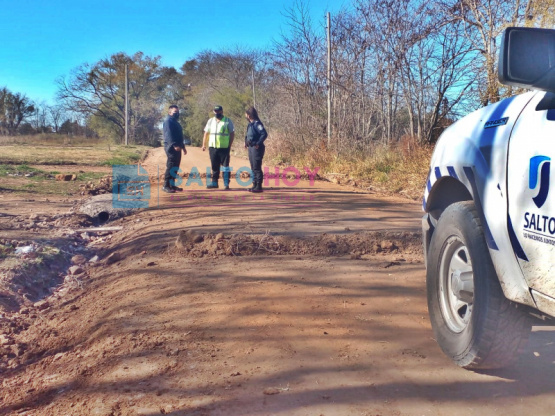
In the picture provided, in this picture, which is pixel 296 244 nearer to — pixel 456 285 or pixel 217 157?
pixel 456 285

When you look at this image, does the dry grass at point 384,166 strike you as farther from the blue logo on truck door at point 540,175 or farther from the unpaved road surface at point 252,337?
the blue logo on truck door at point 540,175

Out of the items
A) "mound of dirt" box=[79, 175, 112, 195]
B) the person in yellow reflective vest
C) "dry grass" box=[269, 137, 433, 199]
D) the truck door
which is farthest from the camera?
"mound of dirt" box=[79, 175, 112, 195]

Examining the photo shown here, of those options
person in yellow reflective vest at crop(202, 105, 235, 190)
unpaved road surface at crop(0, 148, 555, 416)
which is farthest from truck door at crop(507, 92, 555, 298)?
person in yellow reflective vest at crop(202, 105, 235, 190)

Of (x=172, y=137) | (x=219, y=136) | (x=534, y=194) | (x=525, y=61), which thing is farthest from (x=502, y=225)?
(x=172, y=137)

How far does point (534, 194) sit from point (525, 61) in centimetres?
57

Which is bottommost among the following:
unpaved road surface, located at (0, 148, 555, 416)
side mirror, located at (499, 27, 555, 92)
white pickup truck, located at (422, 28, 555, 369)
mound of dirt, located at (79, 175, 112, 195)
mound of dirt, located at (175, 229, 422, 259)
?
unpaved road surface, located at (0, 148, 555, 416)

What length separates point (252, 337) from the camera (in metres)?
3.39

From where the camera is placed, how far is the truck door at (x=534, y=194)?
2094 mm

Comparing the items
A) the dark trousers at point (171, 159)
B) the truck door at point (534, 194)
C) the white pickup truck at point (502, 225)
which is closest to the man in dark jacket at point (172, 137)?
the dark trousers at point (171, 159)

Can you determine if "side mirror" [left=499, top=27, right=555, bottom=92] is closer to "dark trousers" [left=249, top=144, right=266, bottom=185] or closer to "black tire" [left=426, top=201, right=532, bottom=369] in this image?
"black tire" [left=426, top=201, right=532, bottom=369]

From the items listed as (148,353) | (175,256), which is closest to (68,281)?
(175,256)

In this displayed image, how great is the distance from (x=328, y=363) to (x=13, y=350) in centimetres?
244

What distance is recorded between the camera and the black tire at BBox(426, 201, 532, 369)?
2.46m

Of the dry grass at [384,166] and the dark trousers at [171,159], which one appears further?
the dry grass at [384,166]
